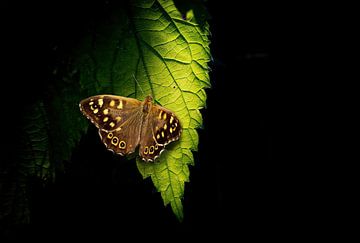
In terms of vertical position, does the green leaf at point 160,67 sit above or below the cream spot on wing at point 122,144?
above

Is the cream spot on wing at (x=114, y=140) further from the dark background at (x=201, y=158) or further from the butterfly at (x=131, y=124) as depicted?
the dark background at (x=201, y=158)

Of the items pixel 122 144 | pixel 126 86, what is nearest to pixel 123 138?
pixel 122 144

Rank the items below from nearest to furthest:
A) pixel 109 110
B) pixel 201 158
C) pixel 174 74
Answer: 1. pixel 174 74
2. pixel 109 110
3. pixel 201 158

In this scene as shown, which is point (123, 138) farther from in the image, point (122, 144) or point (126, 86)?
point (126, 86)

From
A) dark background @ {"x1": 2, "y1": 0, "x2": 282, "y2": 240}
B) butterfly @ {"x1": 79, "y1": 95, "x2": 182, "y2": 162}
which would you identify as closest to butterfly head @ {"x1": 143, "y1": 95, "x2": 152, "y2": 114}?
butterfly @ {"x1": 79, "y1": 95, "x2": 182, "y2": 162}

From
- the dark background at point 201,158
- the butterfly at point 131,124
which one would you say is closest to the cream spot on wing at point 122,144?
the butterfly at point 131,124

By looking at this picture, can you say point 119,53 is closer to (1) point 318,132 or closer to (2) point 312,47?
(2) point 312,47
